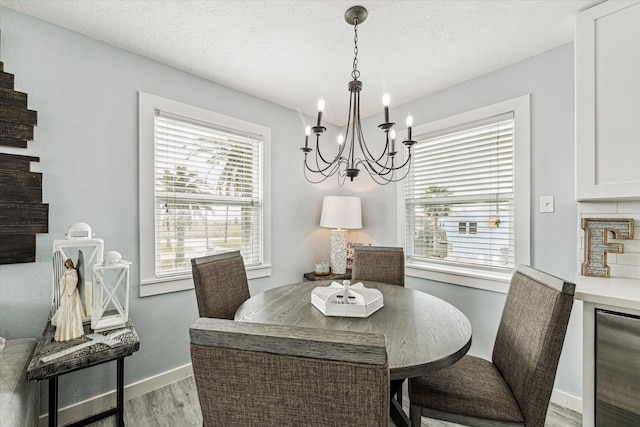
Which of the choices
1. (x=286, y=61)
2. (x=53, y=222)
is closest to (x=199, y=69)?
(x=286, y=61)

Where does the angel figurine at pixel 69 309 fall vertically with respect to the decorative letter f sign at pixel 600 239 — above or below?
below

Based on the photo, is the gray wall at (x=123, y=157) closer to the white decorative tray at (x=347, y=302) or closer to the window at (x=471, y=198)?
the window at (x=471, y=198)

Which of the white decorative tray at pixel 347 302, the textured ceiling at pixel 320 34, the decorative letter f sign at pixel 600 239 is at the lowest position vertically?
the white decorative tray at pixel 347 302

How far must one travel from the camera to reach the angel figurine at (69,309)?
147cm

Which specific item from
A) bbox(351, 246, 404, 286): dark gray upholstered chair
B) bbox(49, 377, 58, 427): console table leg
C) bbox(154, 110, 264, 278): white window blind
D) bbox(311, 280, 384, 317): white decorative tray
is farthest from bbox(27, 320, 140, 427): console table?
bbox(351, 246, 404, 286): dark gray upholstered chair

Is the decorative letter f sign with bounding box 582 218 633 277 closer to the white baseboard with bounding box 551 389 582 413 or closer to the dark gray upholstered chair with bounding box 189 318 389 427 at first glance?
the white baseboard with bounding box 551 389 582 413

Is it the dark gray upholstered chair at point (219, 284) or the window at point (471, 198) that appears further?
the window at point (471, 198)

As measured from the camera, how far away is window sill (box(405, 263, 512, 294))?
2287mm

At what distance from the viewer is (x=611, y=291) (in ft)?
4.75

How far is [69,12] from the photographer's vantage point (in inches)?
67.4

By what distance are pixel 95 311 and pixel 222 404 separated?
1.35 metres

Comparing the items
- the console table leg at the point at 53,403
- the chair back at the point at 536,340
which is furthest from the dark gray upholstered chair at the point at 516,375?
the console table leg at the point at 53,403

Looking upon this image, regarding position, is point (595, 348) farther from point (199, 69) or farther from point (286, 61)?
point (199, 69)

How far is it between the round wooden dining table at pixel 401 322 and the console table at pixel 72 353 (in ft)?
2.05
